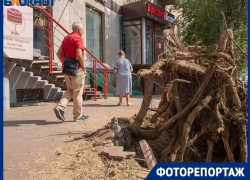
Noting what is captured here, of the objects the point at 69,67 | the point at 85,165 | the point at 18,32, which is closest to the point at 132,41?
the point at 18,32

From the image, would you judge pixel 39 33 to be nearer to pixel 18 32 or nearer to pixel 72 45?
pixel 18 32

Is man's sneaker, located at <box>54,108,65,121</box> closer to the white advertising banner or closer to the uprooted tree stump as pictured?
the uprooted tree stump

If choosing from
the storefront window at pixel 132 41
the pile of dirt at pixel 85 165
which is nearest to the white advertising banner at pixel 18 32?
the pile of dirt at pixel 85 165

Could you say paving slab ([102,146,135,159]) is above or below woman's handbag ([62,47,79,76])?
below

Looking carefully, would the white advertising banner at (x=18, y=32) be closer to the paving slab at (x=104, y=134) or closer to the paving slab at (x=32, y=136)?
the paving slab at (x=32, y=136)

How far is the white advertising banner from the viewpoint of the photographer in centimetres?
596

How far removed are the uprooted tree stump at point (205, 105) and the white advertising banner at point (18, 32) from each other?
4296 mm

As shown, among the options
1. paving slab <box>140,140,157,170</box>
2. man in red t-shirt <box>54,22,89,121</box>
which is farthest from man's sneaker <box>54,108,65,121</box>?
paving slab <box>140,140,157,170</box>

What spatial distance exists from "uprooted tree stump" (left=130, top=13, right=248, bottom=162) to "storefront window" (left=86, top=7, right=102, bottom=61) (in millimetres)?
8597

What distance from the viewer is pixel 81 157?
Result: 276 centimetres

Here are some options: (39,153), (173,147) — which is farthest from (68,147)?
(173,147)

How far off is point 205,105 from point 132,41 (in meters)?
11.5

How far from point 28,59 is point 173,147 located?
16.4 ft

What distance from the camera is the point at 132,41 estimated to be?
47.1 ft
